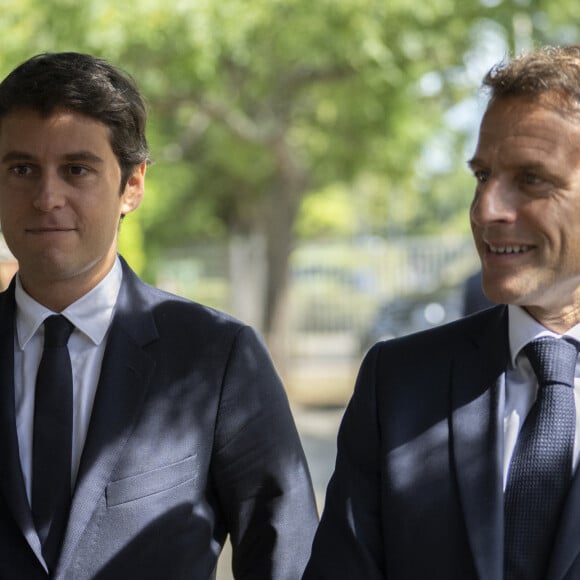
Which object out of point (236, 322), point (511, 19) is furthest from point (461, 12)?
point (236, 322)

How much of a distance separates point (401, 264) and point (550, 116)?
1770 centimetres

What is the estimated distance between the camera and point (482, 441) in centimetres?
217

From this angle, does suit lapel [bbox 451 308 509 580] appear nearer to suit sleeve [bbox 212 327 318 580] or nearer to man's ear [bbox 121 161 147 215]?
suit sleeve [bbox 212 327 318 580]

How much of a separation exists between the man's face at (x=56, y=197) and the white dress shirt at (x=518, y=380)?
98 cm

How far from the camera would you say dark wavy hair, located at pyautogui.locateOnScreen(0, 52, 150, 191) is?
8.67 ft

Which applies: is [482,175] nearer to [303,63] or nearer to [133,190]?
[133,190]

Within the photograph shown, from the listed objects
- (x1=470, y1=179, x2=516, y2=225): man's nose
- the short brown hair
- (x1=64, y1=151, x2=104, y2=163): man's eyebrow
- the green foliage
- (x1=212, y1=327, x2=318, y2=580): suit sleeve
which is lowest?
(x1=212, y1=327, x2=318, y2=580): suit sleeve

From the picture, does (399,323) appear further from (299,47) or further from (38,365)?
(38,365)

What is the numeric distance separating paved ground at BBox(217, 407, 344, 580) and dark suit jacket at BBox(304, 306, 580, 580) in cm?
510

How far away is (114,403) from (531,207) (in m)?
1.02

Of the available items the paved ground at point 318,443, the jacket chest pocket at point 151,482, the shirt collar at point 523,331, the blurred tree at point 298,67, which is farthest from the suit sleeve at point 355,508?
the blurred tree at point 298,67

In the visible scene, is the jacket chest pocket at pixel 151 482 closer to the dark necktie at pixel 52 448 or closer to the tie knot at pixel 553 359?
the dark necktie at pixel 52 448

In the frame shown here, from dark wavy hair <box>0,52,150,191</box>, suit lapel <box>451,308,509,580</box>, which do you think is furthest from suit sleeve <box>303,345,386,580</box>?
dark wavy hair <box>0,52,150,191</box>

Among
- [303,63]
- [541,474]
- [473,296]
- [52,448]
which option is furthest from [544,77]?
[303,63]
